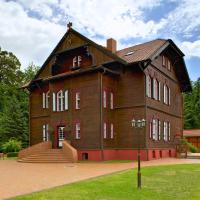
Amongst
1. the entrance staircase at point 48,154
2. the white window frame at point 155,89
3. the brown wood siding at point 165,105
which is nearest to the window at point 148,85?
the brown wood siding at point 165,105

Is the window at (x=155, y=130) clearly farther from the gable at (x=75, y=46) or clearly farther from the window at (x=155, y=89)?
the gable at (x=75, y=46)

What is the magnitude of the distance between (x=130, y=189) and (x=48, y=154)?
1603 centimetres

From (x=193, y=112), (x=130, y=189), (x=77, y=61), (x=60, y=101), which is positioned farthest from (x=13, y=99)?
(x=130, y=189)

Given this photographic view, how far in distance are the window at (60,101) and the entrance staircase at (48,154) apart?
3.16 m

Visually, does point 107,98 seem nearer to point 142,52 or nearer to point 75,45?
point 142,52

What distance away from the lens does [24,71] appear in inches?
2424

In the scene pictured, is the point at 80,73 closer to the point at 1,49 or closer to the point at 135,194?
the point at 135,194

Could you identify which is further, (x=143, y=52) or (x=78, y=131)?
(x=143, y=52)

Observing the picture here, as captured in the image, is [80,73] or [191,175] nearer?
[191,175]

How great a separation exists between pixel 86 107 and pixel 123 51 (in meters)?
7.89

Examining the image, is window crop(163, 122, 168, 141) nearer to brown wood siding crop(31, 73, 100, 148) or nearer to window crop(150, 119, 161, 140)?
window crop(150, 119, 161, 140)

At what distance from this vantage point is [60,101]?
3002 centimetres

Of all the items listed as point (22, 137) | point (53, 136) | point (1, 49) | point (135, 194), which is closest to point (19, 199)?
point (135, 194)

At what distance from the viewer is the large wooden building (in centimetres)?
2712
